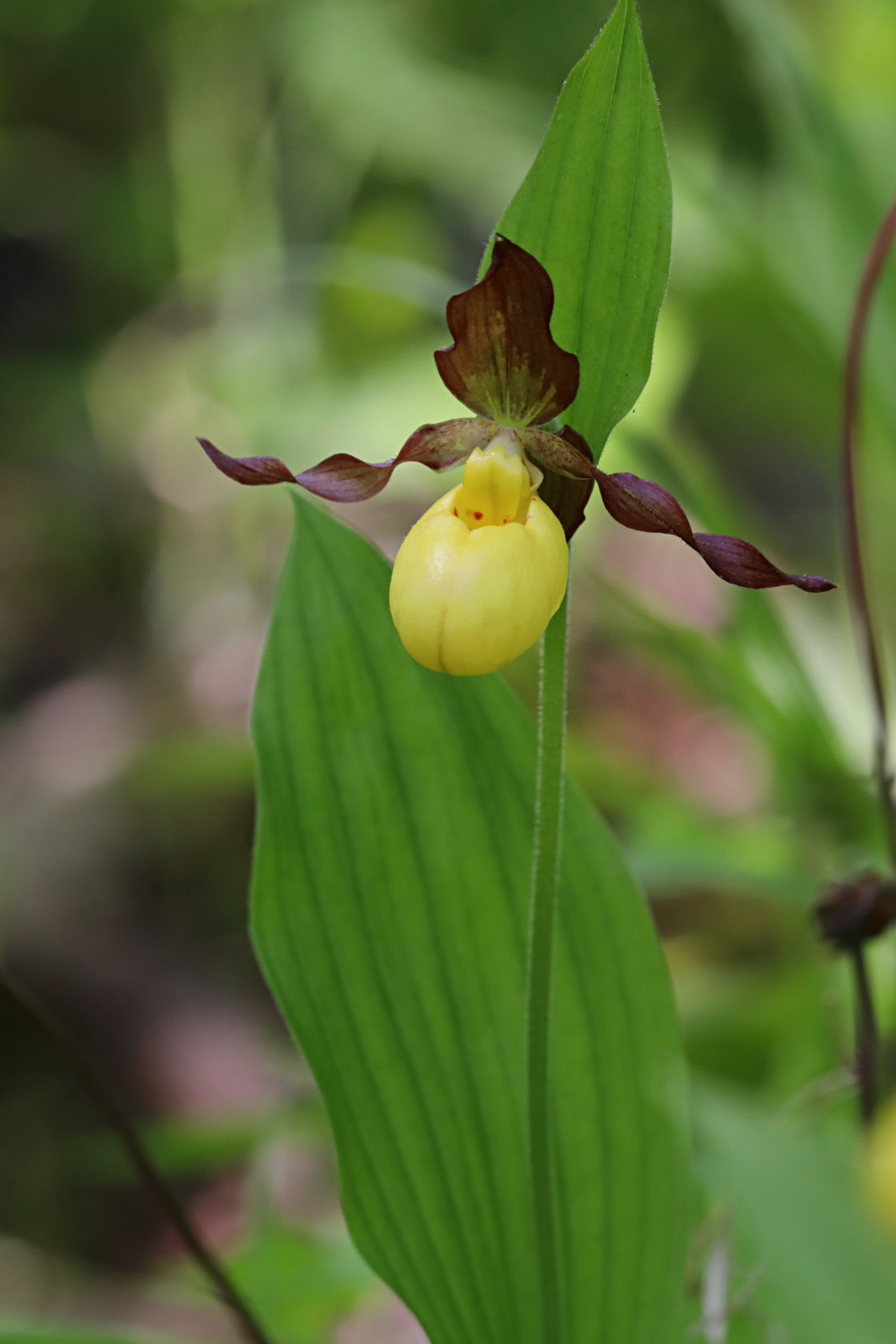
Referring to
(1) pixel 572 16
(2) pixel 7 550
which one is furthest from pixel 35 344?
(1) pixel 572 16

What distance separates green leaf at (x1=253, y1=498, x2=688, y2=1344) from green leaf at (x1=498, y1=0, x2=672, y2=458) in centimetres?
15

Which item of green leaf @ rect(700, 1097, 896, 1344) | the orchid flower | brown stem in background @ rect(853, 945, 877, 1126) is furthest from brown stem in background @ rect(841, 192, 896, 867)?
green leaf @ rect(700, 1097, 896, 1344)

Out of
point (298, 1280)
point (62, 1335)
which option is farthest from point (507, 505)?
point (298, 1280)

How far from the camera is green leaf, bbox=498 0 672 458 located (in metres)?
Result: 0.36

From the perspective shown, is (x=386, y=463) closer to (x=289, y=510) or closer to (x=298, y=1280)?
(x=298, y=1280)

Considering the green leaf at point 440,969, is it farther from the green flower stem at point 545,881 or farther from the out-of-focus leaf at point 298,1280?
the out-of-focus leaf at point 298,1280

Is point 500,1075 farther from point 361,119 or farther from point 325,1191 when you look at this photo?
point 361,119

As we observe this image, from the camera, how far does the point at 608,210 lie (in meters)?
0.36

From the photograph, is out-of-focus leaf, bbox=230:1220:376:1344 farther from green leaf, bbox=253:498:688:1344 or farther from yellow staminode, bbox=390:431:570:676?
yellow staminode, bbox=390:431:570:676

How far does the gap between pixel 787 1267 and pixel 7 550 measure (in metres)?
2.35

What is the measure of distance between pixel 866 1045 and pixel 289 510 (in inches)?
66.8

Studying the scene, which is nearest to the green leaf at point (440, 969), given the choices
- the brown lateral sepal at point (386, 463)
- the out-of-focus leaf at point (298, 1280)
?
the brown lateral sepal at point (386, 463)

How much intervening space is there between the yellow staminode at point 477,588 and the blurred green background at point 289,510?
1.10 feet

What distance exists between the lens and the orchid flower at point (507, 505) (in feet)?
1.12
